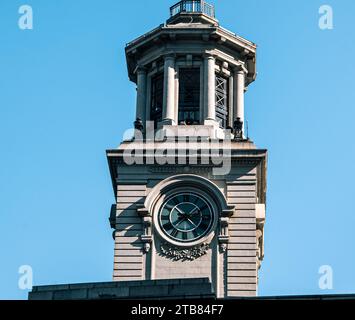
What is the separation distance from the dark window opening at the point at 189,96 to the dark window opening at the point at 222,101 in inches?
45.3

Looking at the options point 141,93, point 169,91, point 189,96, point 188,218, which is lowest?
point 188,218

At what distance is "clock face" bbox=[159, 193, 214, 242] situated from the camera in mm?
76875

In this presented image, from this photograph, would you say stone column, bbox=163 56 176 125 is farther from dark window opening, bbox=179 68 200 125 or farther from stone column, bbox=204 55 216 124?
stone column, bbox=204 55 216 124

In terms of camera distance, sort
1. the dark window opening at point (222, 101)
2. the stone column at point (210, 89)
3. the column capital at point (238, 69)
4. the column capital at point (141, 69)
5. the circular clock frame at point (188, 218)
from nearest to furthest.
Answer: the circular clock frame at point (188, 218) → the stone column at point (210, 89) → the dark window opening at point (222, 101) → the column capital at point (238, 69) → the column capital at point (141, 69)

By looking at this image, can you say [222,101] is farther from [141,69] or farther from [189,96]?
[141,69]

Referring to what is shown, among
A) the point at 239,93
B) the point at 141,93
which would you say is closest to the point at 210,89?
the point at 239,93

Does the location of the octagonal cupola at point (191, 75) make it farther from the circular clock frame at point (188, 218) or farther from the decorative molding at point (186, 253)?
the decorative molding at point (186, 253)

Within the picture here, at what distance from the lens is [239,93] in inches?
3275

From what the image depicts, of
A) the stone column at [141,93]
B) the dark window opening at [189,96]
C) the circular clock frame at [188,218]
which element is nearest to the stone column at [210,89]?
the dark window opening at [189,96]

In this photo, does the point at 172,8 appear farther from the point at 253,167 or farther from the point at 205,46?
the point at 253,167

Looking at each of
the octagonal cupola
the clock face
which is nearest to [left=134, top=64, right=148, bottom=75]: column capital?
the octagonal cupola

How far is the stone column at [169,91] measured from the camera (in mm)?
80881

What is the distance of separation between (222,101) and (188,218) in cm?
867
